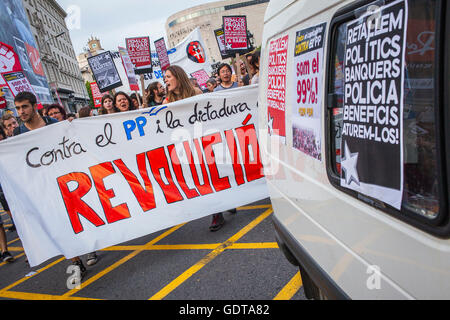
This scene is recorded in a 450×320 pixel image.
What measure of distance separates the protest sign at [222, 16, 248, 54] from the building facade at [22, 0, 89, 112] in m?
34.4

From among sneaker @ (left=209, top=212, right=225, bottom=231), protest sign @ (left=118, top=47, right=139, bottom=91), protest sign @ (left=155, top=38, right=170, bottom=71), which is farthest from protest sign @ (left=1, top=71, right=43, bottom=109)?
sneaker @ (left=209, top=212, right=225, bottom=231)

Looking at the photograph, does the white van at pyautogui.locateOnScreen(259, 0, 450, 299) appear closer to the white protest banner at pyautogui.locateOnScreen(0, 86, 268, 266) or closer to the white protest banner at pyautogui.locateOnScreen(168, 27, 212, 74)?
the white protest banner at pyautogui.locateOnScreen(0, 86, 268, 266)

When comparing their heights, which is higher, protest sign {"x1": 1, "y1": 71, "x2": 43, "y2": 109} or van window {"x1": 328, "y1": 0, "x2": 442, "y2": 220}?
protest sign {"x1": 1, "y1": 71, "x2": 43, "y2": 109}

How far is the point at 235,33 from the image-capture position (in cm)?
781

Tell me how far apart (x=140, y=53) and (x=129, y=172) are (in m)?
5.15

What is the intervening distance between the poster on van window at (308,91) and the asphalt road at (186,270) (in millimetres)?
1357

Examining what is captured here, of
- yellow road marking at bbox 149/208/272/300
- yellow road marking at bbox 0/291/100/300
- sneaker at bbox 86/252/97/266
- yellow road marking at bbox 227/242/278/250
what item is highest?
yellow road marking at bbox 227/242/278/250

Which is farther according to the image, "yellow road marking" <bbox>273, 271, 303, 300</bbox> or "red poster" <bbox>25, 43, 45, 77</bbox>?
"red poster" <bbox>25, 43, 45, 77</bbox>

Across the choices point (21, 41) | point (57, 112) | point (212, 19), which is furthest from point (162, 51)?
point (212, 19)

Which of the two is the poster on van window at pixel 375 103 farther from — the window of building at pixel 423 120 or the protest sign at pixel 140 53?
the protest sign at pixel 140 53

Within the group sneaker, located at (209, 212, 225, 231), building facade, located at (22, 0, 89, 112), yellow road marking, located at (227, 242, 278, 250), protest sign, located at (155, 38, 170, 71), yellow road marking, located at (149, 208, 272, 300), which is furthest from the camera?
building facade, located at (22, 0, 89, 112)

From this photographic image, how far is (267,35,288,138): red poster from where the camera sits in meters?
1.97

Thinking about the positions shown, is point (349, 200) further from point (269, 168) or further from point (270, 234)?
point (270, 234)

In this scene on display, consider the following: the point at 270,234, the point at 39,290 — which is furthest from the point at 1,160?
the point at 270,234
